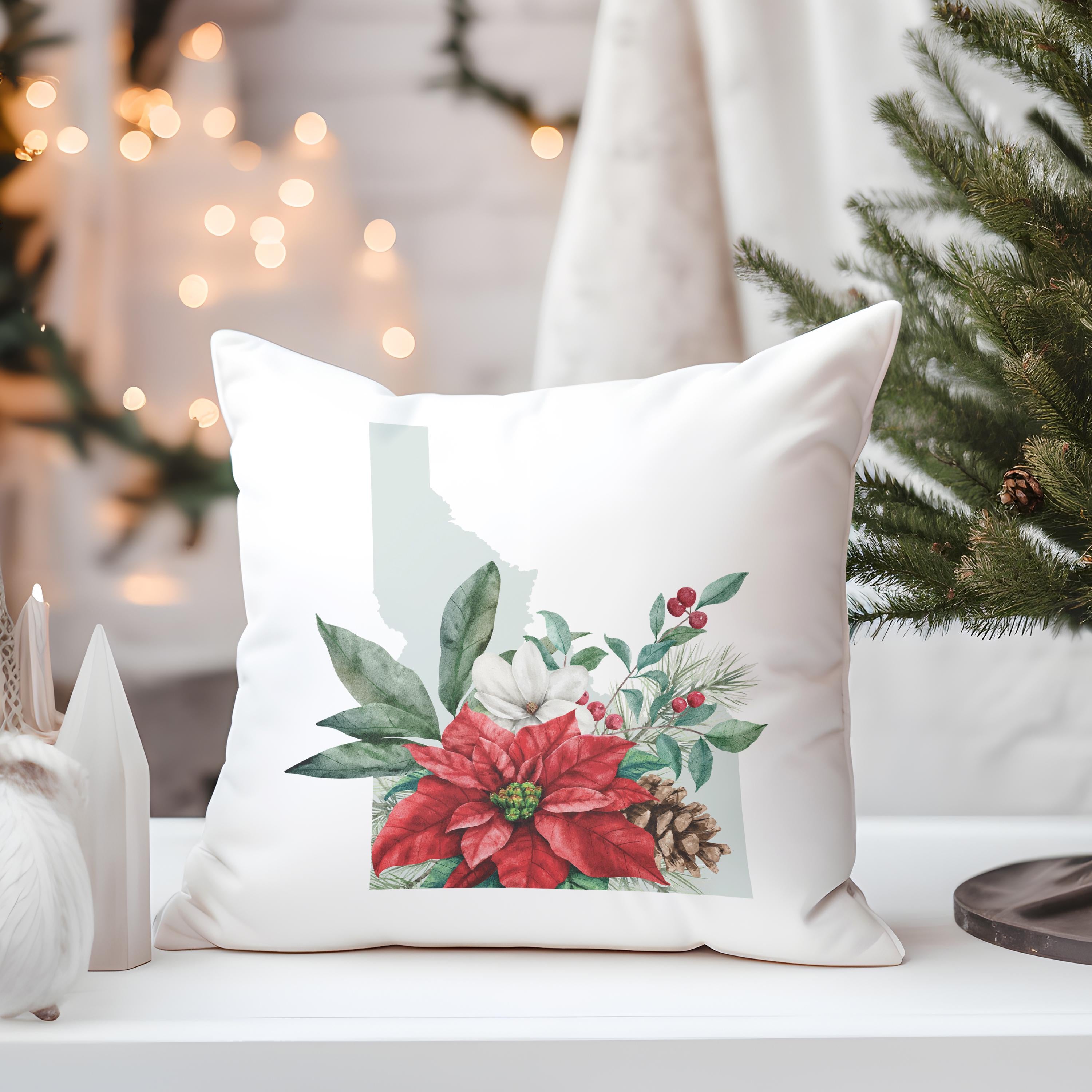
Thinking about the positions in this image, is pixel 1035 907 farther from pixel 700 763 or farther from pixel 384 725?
pixel 384 725

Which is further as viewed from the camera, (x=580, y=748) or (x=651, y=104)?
(x=651, y=104)

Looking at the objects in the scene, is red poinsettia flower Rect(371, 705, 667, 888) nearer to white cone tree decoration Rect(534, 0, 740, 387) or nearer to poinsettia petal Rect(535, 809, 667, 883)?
poinsettia petal Rect(535, 809, 667, 883)

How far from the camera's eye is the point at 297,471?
2.26 feet

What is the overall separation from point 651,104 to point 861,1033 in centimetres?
115

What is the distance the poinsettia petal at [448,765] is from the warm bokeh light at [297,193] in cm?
97

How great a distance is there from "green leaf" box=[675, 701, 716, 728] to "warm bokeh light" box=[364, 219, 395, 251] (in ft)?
3.09

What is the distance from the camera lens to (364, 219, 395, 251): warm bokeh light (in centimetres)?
135

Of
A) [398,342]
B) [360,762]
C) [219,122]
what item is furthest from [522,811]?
[219,122]

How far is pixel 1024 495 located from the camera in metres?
0.75

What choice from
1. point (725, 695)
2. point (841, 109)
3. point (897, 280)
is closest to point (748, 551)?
point (725, 695)

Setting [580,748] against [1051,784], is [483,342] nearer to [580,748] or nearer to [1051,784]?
[580,748]

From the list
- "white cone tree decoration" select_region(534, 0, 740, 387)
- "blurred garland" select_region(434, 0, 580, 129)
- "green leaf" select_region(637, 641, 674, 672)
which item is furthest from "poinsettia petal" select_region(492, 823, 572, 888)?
"blurred garland" select_region(434, 0, 580, 129)

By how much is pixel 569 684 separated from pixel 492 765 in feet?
0.23

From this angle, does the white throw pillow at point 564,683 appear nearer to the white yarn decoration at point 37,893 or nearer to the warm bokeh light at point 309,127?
the white yarn decoration at point 37,893
